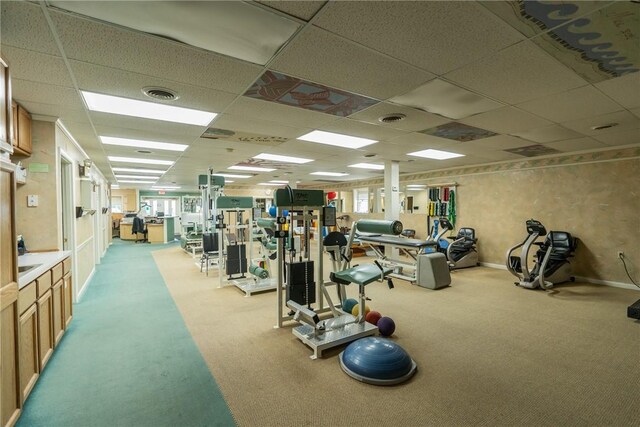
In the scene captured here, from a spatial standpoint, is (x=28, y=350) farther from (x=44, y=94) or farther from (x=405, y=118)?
(x=405, y=118)

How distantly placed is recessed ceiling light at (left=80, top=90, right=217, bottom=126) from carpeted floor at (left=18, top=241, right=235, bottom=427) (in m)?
2.43

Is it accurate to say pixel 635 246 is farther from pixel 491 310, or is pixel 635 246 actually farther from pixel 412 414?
pixel 412 414

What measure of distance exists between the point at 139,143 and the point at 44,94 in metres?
2.06

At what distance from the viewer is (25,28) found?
5.65ft

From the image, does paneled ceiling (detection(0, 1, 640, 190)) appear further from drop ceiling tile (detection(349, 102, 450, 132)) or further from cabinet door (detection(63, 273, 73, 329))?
cabinet door (detection(63, 273, 73, 329))

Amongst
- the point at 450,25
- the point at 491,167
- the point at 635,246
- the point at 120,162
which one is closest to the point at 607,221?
the point at 635,246

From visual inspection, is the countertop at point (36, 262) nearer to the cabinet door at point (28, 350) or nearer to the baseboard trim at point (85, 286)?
the cabinet door at point (28, 350)

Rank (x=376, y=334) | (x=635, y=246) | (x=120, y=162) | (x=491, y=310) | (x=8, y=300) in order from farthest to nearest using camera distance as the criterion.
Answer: (x=120, y=162)
(x=635, y=246)
(x=491, y=310)
(x=376, y=334)
(x=8, y=300)

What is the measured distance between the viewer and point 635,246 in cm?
485

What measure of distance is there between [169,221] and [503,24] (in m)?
12.9

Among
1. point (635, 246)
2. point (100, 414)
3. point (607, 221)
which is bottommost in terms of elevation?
point (100, 414)

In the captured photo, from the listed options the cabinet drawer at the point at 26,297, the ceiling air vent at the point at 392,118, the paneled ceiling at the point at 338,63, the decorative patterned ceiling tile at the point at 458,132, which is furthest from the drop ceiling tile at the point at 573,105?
the cabinet drawer at the point at 26,297

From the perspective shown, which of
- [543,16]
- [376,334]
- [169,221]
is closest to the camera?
[543,16]

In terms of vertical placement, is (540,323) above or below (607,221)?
below
